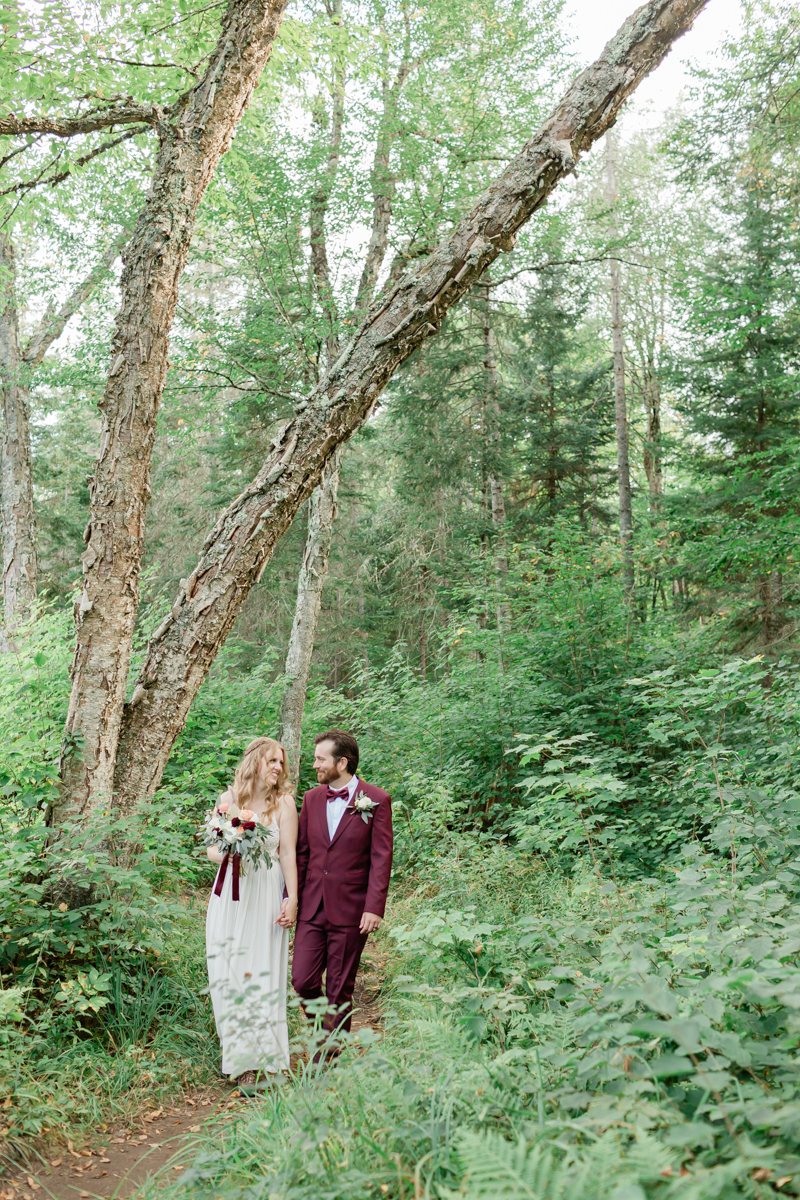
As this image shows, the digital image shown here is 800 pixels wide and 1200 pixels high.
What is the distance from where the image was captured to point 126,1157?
3.31 meters

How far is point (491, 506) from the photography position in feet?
55.9

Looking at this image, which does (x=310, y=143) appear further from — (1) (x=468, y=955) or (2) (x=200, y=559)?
(1) (x=468, y=955)

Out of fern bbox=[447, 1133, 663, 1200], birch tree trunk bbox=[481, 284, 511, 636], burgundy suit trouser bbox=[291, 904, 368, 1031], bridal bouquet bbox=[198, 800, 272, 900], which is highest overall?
birch tree trunk bbox=[481, 284, 511, 636]

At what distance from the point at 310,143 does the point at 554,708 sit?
943cm

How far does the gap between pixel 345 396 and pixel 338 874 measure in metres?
2.94

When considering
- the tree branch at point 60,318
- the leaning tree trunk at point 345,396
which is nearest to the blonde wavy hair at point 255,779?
the leaning tree trunk at point 345,396

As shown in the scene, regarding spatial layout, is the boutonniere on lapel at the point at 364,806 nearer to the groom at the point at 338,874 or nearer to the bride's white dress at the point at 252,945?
the groom at the point at 338,874

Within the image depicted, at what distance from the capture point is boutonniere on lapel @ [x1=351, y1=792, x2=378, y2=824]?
447 centimetres

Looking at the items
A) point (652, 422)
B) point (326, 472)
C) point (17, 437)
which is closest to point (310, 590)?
point (326, 472)

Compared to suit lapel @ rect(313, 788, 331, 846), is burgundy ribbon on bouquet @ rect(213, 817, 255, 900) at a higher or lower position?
lower

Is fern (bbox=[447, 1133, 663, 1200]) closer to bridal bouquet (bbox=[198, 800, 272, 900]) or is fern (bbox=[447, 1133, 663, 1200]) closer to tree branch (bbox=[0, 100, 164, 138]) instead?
bridal bouquet (bbox=[198, 800, 272, 900])

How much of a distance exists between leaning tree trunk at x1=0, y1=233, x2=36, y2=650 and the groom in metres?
9.79

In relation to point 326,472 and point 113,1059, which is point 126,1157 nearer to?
point 113,1059

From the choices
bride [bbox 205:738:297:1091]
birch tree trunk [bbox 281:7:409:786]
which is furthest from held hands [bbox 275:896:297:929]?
birch tree trunk [bbox 281:7:409:786]
